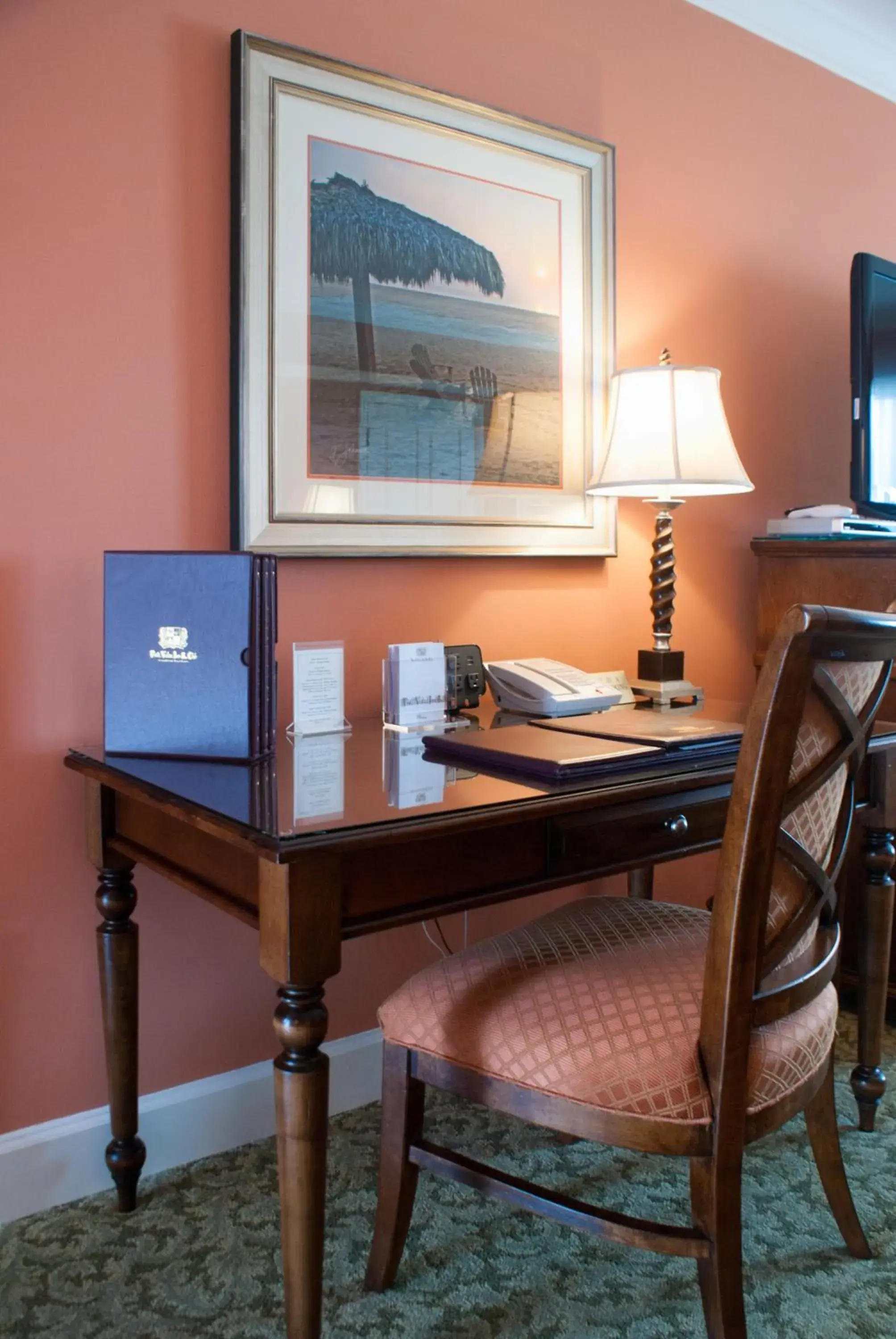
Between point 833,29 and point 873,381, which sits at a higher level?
point 833,29

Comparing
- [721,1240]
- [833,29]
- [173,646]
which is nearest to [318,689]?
[173,646]

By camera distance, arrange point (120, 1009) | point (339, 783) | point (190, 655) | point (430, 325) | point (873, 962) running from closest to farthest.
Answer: point (339, 783), point (190, 655), point (120, 1009), point (873, 962), point (430, 325)

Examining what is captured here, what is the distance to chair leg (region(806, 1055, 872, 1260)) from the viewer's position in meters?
1.73

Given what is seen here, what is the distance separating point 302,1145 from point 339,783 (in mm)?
460

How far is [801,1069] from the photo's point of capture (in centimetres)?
143

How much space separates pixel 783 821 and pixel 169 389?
4.20ft

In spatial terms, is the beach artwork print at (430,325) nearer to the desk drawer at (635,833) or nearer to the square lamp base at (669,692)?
the square lamp base at (669,692)

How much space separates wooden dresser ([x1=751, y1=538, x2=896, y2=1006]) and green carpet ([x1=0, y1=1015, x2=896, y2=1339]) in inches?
32.5

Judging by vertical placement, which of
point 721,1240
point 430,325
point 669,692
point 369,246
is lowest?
point 721,1240

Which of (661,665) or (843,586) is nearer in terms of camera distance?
(661,665)

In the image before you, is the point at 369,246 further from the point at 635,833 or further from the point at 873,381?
the point at 873,381

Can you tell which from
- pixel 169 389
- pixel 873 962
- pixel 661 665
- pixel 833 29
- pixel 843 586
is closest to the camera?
pixel 169 389

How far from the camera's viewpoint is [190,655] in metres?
1.67

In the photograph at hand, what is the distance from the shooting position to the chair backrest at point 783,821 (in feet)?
4.00
